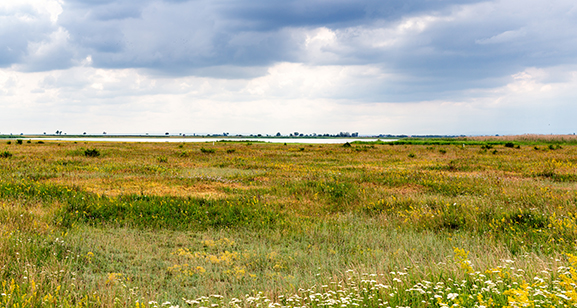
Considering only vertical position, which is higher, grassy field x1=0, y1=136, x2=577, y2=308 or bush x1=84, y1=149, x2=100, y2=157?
bush x1=84, y1=149, x2=100, y2=157

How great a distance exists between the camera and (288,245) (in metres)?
9.15

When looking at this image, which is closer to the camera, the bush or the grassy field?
the grassy field

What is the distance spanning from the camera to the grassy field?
4938 mm

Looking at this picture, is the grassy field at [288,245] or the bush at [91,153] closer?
the grassy field at [288,245]

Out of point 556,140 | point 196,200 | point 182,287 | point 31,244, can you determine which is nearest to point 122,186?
point 196,200

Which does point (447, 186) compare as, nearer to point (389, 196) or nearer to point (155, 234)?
point (389, 196)

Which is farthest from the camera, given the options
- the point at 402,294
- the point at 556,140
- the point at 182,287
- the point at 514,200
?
the point at 556,140

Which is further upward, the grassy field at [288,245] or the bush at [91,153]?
the bush at [91,153]

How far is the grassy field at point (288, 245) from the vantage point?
494 centimetres

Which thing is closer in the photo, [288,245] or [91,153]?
[288,245]

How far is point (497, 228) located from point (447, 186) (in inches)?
278

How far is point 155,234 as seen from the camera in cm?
983

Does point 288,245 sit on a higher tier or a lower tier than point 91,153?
lower

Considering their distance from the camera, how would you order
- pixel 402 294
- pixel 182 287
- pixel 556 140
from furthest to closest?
pixel 556 140, pixel 182 287, pixel 402 294
